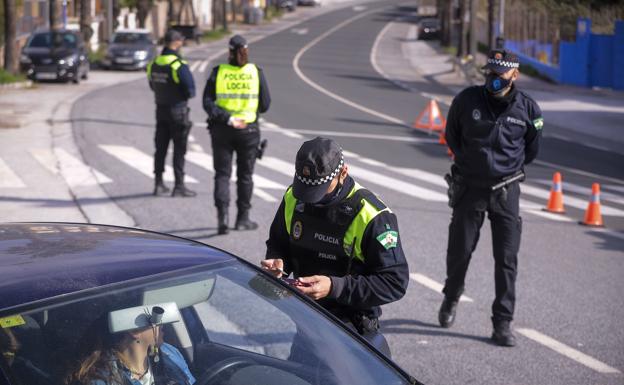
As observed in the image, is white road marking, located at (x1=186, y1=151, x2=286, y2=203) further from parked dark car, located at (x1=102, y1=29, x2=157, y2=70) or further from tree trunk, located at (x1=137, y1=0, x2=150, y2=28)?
tree trunk, located at (x1=137, y1=0, x2=150, y2=28)

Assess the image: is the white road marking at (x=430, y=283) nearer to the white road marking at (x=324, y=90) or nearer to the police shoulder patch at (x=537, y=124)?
the police shoulder patch at (x=537, y=124)

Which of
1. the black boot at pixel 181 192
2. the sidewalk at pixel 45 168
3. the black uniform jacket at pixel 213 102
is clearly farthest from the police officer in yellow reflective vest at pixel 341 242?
the black boot at pixel 181 192

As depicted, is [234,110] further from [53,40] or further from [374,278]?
[53,40]

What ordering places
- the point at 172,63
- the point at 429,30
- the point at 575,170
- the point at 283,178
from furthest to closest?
1. the point at 429,30
2. the point at 575,170
3. the point at 283,178
4. the point at 172,63

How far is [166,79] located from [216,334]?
8361 mm

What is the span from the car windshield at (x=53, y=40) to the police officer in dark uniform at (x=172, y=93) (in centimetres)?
2137

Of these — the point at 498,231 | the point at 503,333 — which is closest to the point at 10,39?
the point at 498,231

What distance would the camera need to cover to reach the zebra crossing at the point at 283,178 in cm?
1347

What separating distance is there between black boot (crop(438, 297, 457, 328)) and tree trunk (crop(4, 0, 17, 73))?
26.2 metres

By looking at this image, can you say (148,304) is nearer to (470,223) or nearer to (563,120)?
(470,223)

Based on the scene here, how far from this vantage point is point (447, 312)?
751 cm

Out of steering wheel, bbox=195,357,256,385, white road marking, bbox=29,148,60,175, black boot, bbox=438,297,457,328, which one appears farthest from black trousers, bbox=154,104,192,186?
steering wheel, bbox=195,357,256,385

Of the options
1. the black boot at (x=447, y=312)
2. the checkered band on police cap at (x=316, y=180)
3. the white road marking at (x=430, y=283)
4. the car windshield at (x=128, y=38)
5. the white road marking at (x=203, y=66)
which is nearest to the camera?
the checkered band on police cap at (x=316, y=180)

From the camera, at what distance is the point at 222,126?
394 inches
